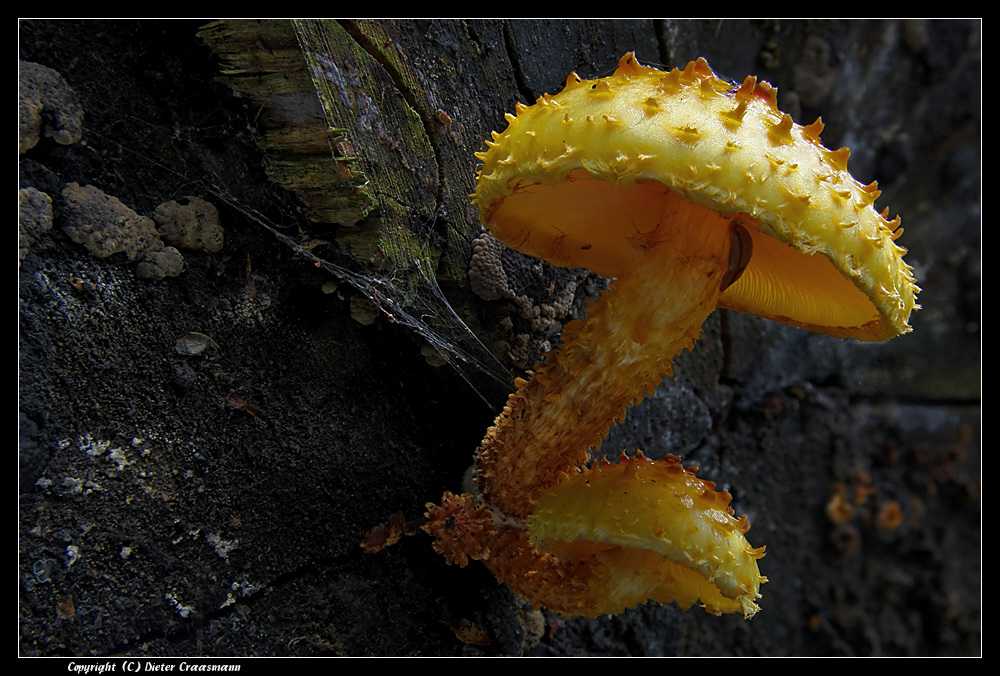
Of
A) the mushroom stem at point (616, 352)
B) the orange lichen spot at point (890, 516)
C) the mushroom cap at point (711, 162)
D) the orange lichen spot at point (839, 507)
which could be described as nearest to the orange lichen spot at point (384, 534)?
the mushroom stem at point (616, 352)

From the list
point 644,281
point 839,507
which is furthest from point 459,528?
point 839,507

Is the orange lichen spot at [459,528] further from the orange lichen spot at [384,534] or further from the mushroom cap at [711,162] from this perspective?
the mushroom cap at [711,162]

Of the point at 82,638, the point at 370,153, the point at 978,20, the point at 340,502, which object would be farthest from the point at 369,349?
the point at 978,20

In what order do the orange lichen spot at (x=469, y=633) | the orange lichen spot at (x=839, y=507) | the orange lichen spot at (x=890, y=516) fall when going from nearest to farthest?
the orange lichen spot at (x=469, y=633), the orange lichen spot at (x=839, y=507), the orange lichen spot at (x=890, y=516)

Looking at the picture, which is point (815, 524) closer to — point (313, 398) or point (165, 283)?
point (313, 398)

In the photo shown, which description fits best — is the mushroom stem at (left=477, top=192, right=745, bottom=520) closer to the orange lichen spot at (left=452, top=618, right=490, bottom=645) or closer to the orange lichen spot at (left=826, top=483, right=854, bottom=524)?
the orange lichen spot at (left=452, top=618, right=490, bottom=645)

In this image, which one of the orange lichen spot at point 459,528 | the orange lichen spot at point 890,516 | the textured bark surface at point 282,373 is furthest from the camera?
the orange lichen spot at point 890,516

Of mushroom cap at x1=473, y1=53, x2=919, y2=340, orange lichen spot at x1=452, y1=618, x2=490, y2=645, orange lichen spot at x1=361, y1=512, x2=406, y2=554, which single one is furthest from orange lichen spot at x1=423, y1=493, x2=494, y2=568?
mushroom cap at x1=473, y1=53, x2=919, y2=340

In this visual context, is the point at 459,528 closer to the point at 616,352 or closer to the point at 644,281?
the point at 616,352
